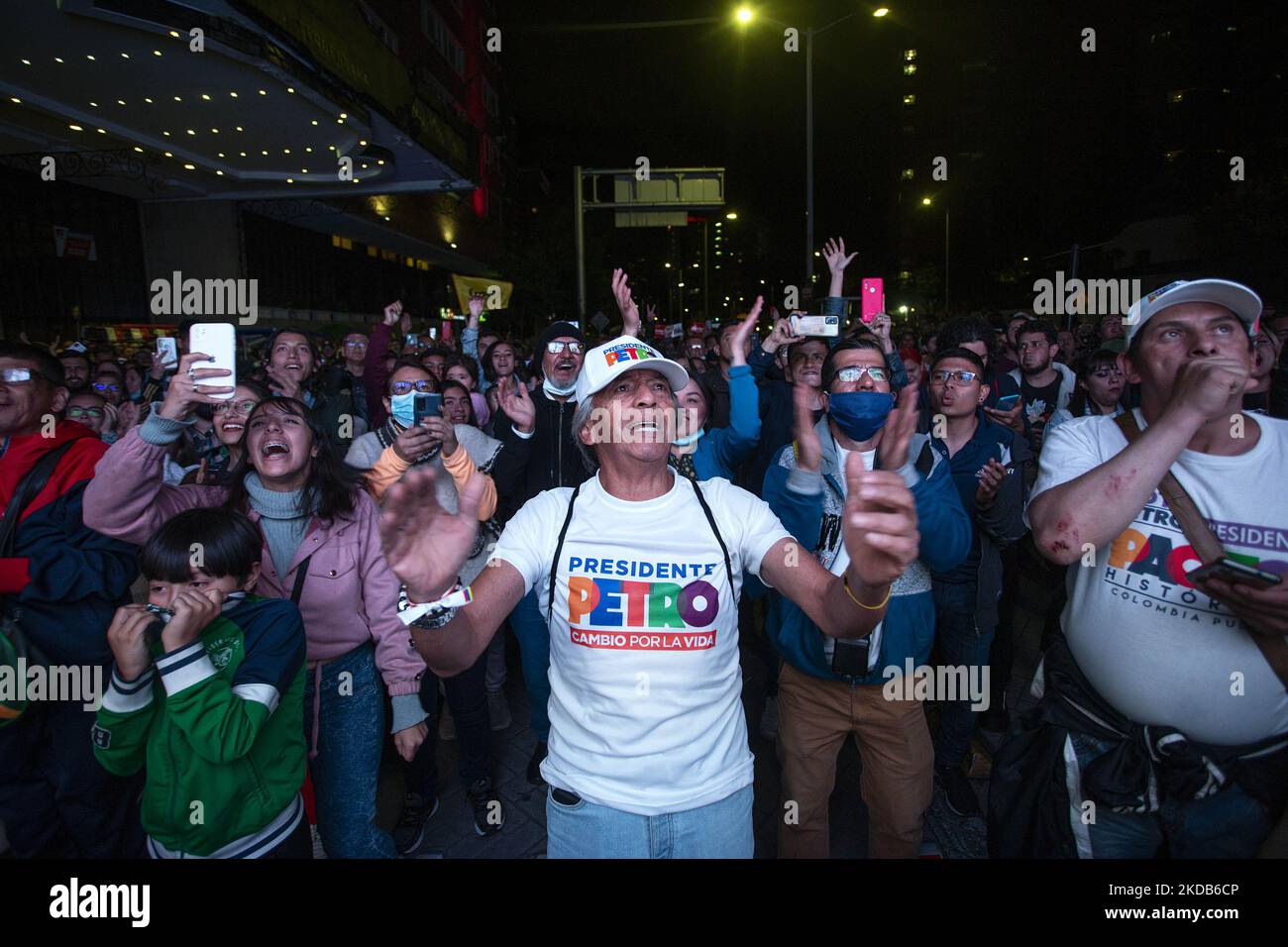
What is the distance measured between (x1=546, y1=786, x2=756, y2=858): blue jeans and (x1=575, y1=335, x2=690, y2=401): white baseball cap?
4.15 ft

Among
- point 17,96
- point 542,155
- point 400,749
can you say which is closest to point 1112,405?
point 400,749

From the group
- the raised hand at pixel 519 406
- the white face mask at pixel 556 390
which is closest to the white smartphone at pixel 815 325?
the white face mask at pixel 556 390

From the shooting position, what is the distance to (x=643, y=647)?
1.95 metres

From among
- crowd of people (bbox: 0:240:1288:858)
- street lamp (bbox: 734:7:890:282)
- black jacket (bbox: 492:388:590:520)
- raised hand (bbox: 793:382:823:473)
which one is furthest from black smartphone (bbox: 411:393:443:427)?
street lamp (bbox: 734:7:890:282)

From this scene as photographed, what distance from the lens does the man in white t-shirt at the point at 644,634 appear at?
193cm

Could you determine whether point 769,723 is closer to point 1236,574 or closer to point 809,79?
point 1236,574

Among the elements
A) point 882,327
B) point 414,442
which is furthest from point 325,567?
point 882,327

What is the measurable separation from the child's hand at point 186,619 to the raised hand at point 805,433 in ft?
6.37

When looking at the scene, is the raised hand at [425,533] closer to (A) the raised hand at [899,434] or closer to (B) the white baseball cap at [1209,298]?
(A) the raised hand at [899,434]

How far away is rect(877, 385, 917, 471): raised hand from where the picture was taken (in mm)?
1729

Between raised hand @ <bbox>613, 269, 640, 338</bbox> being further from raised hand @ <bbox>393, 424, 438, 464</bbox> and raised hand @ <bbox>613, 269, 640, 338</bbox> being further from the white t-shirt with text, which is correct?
the white t-shirt with text

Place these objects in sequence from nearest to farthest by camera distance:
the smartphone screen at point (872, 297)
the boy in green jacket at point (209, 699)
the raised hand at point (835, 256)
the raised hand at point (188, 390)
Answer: the boy in green jacket at point (209, 699) → the raised hand at point (188, 390) → the raised hand at point (835, 256) → the smartphone screen at point (872, 297)

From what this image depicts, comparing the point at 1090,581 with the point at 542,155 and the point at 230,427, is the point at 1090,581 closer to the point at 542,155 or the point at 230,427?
the point at 230,427

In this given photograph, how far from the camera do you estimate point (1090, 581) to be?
2100 millimetres
